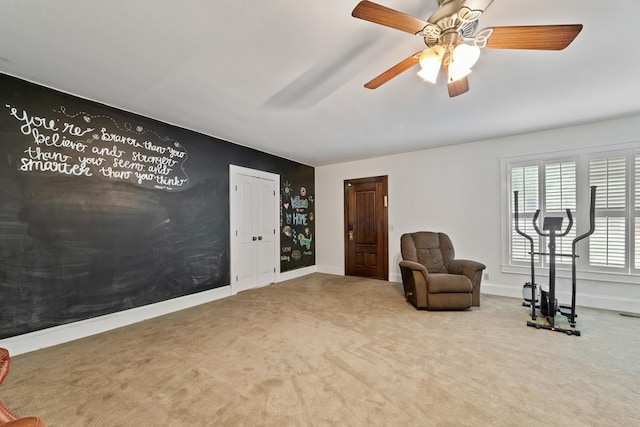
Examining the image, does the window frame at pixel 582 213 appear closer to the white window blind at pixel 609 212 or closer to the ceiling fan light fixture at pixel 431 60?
the white window blind at pixel 609 212

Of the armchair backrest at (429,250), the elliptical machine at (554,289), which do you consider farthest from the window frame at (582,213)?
the armchair backrest at (429,250)

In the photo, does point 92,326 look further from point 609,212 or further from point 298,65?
point 609,212

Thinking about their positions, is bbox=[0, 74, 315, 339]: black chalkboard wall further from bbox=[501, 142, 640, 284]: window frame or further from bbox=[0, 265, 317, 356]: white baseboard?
bbox=[501, 142, 640, 284]: window frame

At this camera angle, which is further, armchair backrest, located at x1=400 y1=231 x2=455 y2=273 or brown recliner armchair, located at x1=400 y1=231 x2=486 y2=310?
armchair backrest, located at x1=400 y1=231 x2=455 y2=273

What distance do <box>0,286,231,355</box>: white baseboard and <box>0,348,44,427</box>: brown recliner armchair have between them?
195 centimetres

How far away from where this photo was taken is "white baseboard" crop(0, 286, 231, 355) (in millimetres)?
2436

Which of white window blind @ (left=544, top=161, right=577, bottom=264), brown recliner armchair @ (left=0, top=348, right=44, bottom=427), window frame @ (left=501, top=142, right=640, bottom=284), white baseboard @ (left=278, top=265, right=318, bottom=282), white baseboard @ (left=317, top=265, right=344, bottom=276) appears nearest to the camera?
brown recliner armchair @ (left=0, top=348, right=44, bottom=427)

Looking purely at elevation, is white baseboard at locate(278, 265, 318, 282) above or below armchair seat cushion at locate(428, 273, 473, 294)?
below

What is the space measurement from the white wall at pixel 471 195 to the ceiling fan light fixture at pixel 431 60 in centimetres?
281

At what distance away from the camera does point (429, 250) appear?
4191 millimetres

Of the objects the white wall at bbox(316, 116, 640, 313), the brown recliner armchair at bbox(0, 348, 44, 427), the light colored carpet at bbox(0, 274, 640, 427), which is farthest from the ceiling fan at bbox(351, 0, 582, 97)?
the white wall at bbox(316, 116, 640, 313)

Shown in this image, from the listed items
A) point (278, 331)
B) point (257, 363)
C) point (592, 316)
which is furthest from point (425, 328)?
point (592, 316)

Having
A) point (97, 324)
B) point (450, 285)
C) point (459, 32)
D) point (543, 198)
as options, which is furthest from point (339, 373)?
point (543, 198)

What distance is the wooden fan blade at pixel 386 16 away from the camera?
1.25m
